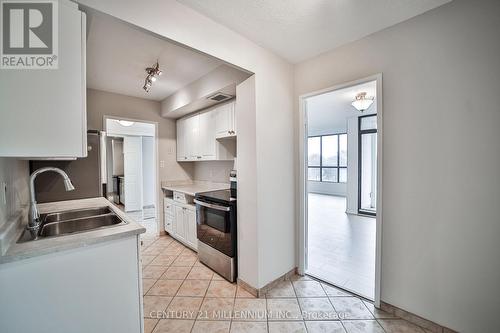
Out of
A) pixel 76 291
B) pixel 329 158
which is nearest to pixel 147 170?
pixel 76 291

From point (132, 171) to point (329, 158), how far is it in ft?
24.3

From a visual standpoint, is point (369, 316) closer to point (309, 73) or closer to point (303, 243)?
point (303, 243)

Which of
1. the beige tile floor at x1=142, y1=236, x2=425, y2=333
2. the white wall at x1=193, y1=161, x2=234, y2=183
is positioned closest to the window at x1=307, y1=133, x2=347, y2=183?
the white wall at x1=193, y1=161, x2=234, y2=183

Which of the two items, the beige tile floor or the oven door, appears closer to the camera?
the beige tile floor

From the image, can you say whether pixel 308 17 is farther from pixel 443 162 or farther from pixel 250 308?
pixel 250 308

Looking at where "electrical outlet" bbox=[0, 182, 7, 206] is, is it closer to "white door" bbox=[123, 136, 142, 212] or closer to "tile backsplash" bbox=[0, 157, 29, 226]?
"tile backsplash" bbox=[0, 157, 29, 226]

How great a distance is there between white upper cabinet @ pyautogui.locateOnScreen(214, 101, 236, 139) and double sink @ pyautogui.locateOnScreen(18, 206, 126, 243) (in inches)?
67.1

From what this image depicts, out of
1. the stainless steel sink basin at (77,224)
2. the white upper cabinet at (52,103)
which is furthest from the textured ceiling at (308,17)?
the stainless steel sink basin at (77,224)

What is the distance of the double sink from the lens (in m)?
1.64

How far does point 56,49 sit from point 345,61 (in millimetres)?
2335

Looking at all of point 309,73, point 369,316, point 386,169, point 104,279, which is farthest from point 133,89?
point 369,316

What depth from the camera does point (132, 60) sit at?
2441 millimetres

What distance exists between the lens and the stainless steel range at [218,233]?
7.82ft

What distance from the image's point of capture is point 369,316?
6.08ft
